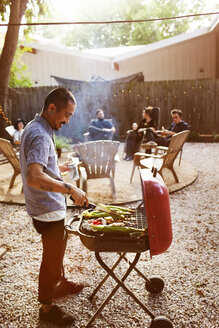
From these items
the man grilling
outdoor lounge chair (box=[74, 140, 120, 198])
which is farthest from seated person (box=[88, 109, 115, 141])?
the man grilling

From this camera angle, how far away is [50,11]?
11.4 metres

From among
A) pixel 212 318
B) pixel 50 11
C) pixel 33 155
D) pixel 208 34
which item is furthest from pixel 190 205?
pixel 208 34

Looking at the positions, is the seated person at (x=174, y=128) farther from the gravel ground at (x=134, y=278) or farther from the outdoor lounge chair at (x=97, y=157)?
the gravel ground at (x=134, y=278)

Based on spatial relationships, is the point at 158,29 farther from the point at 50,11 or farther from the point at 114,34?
the point at 50,11

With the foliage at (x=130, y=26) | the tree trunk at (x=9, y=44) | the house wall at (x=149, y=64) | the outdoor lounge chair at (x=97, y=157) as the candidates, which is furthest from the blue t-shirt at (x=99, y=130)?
the foliage at (x=130, y=26)

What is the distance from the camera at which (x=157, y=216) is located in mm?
2209

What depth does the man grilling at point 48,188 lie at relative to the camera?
2143mm

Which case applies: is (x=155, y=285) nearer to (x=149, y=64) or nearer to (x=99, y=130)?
(x=99, y=130)

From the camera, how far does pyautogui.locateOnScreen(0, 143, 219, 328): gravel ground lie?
107 inches

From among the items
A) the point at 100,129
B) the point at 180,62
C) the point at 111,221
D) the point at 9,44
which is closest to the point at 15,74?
the point at 9,44

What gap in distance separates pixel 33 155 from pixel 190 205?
3899 millimetres

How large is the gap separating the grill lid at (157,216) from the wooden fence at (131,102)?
37.1ft

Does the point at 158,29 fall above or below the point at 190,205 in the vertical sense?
above

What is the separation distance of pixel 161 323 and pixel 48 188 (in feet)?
4.67
